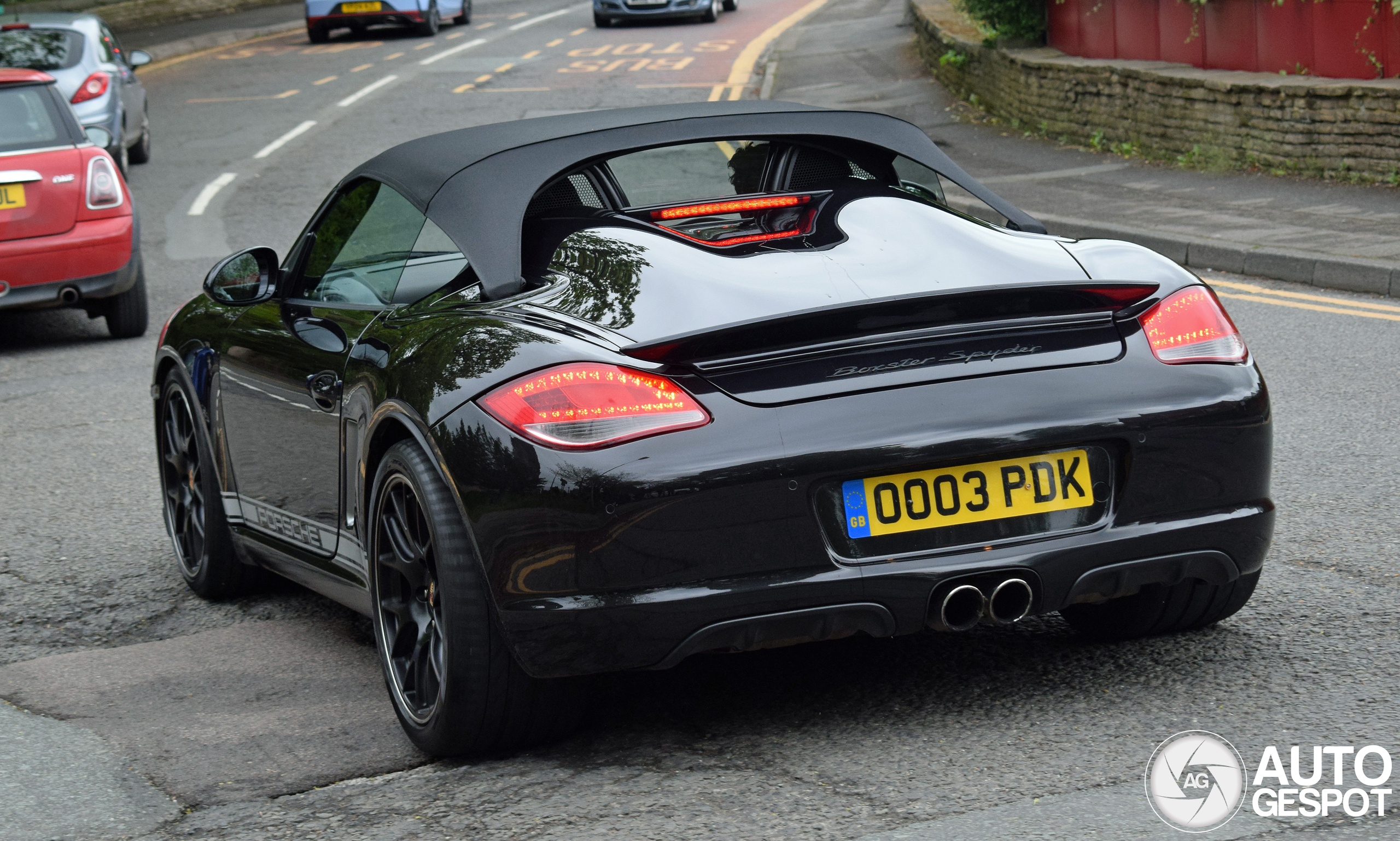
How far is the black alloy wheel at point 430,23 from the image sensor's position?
3328 cm

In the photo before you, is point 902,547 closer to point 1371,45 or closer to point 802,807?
point 802,807

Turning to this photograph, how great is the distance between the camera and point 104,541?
6086 mm

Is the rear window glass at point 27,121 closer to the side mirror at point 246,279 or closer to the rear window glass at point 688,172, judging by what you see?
the side mirror at point 246,279

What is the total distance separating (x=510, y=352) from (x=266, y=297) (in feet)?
5.15

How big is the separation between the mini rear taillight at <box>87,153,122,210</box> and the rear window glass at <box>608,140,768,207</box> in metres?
6.98

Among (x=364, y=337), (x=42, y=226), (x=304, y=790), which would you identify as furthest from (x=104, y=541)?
(x=42, y=226)

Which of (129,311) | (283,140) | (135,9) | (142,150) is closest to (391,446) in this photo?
(129,311)

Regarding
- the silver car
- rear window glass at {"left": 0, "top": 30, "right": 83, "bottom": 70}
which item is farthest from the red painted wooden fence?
rear window glass at {"left": 0, "top": 30, "right": 83, "bottom": 70}

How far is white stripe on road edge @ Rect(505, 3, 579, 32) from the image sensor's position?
34.8m

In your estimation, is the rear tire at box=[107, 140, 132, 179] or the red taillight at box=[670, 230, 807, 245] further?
the rear tire at box=[107, 140, 132, 179]

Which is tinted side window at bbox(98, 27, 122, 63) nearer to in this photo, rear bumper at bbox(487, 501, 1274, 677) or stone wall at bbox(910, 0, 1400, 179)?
stone wall at bbox(910, 0, 1400, 179)

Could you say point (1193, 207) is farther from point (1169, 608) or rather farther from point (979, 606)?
point (979, 606)

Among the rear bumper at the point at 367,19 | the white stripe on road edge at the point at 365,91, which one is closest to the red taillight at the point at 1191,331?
the white stripe on road edge at the point at 365,91

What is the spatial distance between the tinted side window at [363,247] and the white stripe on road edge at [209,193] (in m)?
11.3
